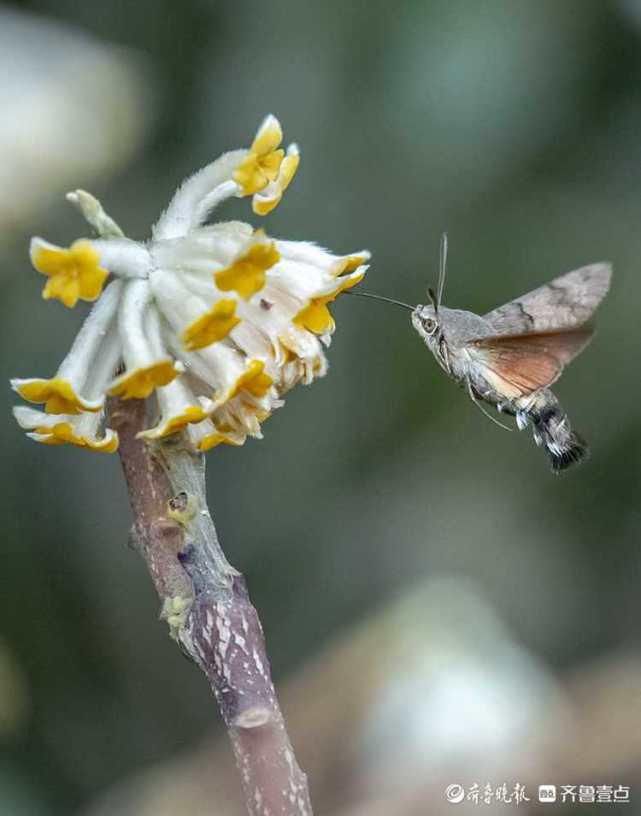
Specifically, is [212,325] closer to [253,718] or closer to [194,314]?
[194,314]

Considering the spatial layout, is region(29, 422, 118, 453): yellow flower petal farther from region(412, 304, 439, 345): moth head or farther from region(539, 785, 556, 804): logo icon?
region(539, 785, 556, 804): logo icon

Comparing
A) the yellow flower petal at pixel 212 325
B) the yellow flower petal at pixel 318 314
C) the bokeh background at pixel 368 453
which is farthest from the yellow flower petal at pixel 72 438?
the bokeh background at pixel 368 453

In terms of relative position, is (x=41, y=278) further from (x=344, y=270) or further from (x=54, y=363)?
(x=344, y=270)

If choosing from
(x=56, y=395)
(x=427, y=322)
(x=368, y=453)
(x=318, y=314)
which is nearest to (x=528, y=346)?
(x=427, y=322)

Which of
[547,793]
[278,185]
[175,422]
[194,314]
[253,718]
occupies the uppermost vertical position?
[278,185]

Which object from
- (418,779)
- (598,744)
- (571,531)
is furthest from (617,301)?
(418,779)

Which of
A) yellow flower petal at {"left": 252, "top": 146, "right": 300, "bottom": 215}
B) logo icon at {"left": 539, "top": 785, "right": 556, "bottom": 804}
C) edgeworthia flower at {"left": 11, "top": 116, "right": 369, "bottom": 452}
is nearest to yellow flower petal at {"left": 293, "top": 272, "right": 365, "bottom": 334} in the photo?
edgeworthia flower at {"left": 11, "top": 116, "right": 369, "bottom": 452}
